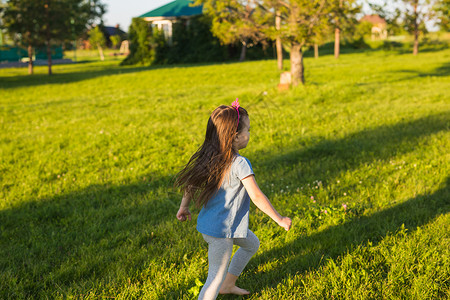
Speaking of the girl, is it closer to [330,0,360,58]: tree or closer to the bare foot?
the bare foot

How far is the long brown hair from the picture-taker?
2.40 m

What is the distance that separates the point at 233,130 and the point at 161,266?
166 cm

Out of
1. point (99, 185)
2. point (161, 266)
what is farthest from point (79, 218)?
point (161, 266)

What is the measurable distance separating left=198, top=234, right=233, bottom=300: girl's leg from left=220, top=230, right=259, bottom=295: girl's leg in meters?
0.14

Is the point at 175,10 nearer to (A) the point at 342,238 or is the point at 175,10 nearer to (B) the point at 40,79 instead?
(B) the point at 40,79

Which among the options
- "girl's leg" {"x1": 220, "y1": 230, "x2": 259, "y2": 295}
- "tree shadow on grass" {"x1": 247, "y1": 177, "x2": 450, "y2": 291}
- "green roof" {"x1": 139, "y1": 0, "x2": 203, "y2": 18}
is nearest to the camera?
"girl's leg" {"x1": 220, "y1": 230, "x2": 259, "y2": 295}

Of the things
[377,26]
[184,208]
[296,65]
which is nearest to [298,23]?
[296,65]

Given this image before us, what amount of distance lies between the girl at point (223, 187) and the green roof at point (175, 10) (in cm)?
3763

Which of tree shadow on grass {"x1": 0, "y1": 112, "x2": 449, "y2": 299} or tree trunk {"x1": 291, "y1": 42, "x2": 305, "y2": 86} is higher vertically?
tree trunk {"x1": 291, "y1": 42, "x2": 305, "y2": 86}

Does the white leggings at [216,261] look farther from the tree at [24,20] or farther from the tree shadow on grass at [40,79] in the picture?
the tree at [24,20]

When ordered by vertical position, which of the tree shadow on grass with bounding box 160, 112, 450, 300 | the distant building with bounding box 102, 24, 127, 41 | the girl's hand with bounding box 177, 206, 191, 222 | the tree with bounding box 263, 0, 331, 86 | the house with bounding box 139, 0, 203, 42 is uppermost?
the distant building with bounding box 102, 24, 127, 41

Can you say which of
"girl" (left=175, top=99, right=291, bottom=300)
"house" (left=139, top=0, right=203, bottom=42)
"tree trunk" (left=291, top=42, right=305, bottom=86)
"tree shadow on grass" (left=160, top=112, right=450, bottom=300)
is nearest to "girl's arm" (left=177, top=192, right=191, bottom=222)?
"girl" (left=175, top=99, right=291, bottom=300)

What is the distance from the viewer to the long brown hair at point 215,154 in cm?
240

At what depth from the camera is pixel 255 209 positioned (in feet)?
14.8
